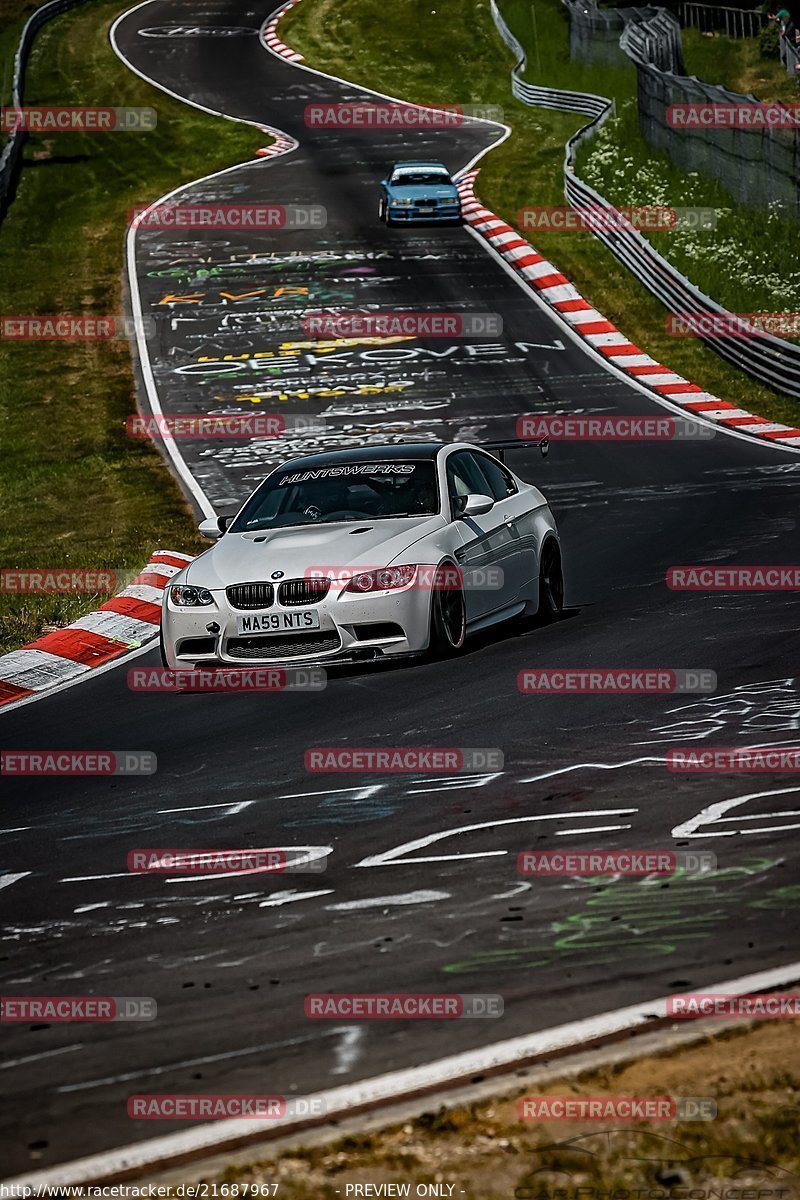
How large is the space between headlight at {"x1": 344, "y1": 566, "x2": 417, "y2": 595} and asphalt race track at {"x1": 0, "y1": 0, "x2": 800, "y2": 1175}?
578 millimetres

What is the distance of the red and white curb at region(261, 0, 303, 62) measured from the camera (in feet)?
200

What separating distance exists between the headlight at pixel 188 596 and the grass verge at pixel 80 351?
2.57 meters

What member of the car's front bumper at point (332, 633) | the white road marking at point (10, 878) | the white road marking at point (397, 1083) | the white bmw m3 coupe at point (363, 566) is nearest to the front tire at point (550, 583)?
the white bmw m3 coupe at point (363, 566)

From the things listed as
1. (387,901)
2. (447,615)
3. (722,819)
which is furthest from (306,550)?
(387,901)

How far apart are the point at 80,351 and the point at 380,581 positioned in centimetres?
2068

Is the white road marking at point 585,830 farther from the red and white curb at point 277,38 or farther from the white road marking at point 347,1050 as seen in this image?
the red and white curb at point 277,38

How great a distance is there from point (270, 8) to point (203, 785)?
64525 mm

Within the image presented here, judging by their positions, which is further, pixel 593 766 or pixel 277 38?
pixel 277 38

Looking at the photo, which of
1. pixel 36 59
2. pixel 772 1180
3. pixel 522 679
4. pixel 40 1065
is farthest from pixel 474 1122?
pixel 36 59

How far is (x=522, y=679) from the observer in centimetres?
1071

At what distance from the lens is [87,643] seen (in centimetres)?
1349

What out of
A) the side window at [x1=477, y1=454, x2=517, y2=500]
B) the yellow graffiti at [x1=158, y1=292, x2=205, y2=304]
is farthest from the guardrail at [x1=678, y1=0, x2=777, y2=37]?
the side window at [x1=477, y1=454, x2=517, y2=500]

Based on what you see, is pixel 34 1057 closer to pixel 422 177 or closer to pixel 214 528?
pixel 214 528

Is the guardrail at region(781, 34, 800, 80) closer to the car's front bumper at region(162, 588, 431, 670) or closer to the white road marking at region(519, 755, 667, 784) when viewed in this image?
the car's front bumper at region(162, 588, 431, 670)
